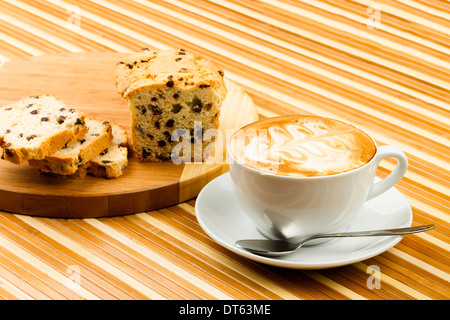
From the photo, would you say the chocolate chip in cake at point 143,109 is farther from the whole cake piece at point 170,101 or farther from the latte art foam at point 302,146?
the latte art foam at point 302,146

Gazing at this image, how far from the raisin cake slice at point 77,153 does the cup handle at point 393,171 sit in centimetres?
85

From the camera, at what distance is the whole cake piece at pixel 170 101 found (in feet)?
6.13

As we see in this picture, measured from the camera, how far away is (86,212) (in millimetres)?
1751

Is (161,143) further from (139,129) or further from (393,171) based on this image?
(393,171)

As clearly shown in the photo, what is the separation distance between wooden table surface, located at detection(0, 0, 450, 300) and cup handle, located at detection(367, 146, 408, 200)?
0.17m

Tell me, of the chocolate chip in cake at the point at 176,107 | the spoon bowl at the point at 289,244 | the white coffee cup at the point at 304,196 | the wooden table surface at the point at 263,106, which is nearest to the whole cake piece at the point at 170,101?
the chocolate chip in cake at the point at 176,107

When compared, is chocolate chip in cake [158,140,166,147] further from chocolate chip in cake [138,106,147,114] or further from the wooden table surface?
the wooden table surface

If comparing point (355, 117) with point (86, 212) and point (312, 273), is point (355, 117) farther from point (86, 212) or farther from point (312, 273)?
point (86, 212)

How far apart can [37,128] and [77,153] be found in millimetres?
161

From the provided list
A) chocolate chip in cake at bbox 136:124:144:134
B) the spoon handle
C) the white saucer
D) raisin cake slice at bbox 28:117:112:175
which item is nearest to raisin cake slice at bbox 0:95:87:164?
raisin cake slice at bbox 28:117:112:175

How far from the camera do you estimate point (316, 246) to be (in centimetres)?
152

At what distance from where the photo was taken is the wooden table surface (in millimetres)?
1483

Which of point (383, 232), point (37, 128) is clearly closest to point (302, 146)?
point (383, 232)

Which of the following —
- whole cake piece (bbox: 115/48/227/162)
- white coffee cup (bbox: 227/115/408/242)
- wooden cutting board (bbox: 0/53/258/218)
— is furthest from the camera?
whole cake piece (bbox: 115/48/227/162)
